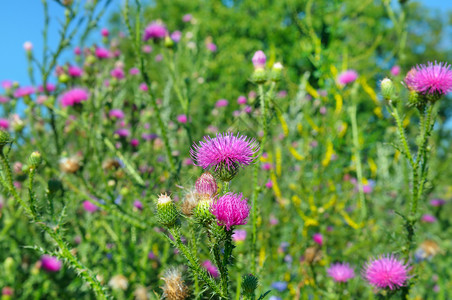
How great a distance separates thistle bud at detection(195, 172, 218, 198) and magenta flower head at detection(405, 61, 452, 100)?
0.89 metres

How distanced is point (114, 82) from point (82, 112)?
1.01ft

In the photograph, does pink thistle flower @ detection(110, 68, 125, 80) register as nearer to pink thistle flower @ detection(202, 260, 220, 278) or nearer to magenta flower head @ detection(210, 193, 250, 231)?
pink thistle flower @ detection(202, 260, 220, 278)

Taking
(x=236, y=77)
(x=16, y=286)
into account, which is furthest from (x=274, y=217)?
(x=236, y=77)

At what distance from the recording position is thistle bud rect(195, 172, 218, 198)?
108 cm

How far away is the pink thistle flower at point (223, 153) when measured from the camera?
1.14 m

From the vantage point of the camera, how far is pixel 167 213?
41.4 inches

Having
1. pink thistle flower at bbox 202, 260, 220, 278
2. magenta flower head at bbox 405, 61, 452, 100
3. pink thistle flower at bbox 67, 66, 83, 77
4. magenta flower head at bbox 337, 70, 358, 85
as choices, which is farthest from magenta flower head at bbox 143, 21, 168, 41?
magenta flower head at bbox 405, 61, 452, 100

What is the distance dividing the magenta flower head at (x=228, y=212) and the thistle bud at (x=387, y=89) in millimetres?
899

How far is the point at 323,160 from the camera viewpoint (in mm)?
3385

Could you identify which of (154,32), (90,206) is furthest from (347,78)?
(90,206)

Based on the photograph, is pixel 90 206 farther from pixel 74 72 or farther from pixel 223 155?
pixel 223 155

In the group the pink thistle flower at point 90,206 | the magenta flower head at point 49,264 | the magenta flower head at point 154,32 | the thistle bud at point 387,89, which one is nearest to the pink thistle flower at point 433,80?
the thistle bud at point 387,89

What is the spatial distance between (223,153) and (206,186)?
112 mm

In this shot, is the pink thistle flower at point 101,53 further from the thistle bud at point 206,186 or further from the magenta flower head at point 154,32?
the thistle bud at point 206,186
